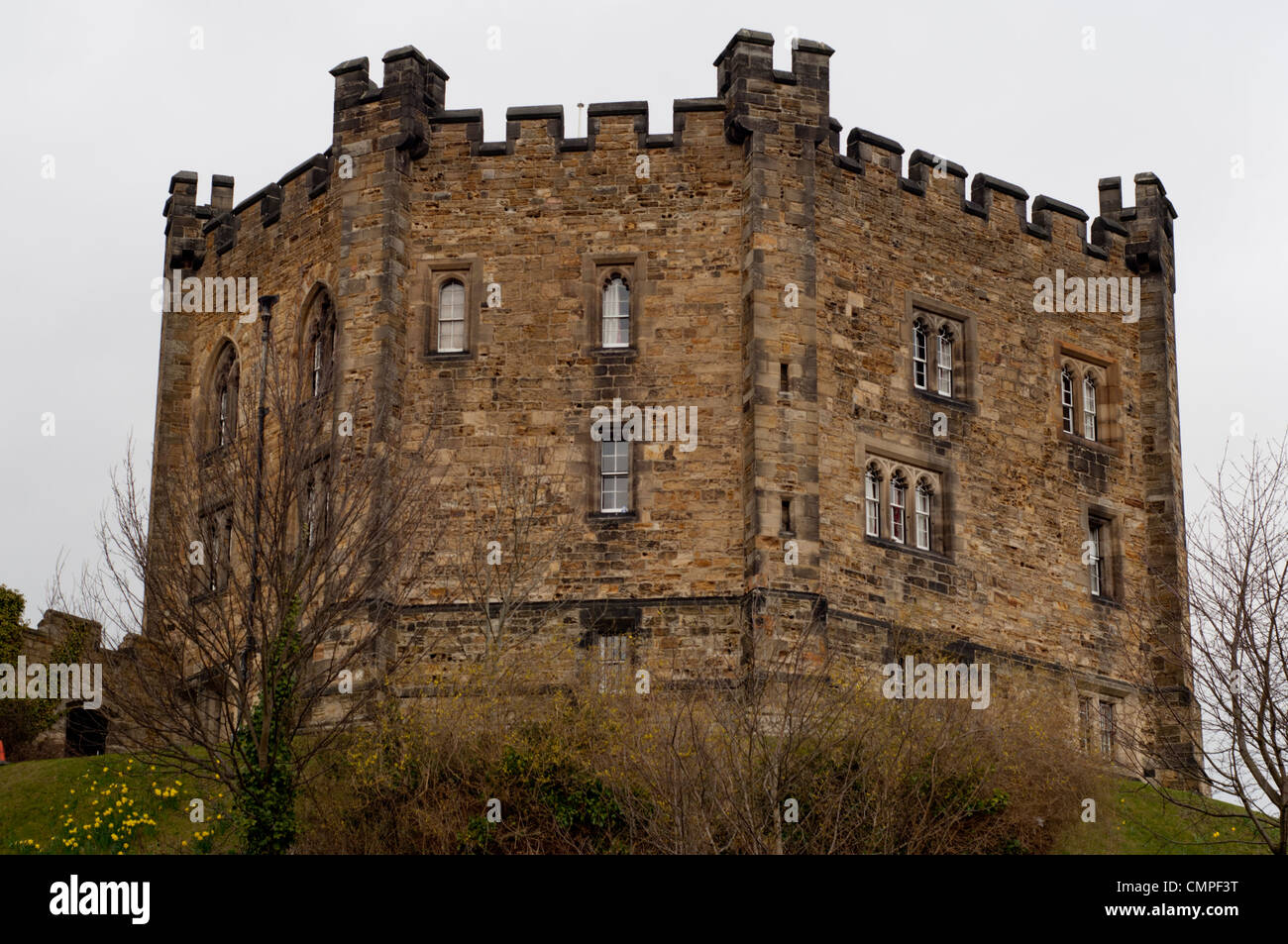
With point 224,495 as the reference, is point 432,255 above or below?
above

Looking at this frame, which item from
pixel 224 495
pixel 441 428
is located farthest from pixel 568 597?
pixel 224 495

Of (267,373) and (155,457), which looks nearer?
(267,373)

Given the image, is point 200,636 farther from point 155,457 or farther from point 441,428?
point 155,457

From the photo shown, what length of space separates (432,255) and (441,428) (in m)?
3.14

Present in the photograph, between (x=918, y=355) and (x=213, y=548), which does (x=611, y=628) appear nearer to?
(x=213, y=548)

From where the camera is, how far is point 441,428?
35.4 m

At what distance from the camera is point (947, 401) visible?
37.3m

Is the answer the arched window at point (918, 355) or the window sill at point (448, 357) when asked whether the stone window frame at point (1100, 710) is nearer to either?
the arched window at point (918, 355)

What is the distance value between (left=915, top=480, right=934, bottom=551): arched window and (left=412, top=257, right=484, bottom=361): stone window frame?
800 centimetres

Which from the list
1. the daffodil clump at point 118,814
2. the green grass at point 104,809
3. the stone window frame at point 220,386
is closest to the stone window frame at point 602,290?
the stone window frame at point 220,386

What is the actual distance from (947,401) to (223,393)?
13349 mm
